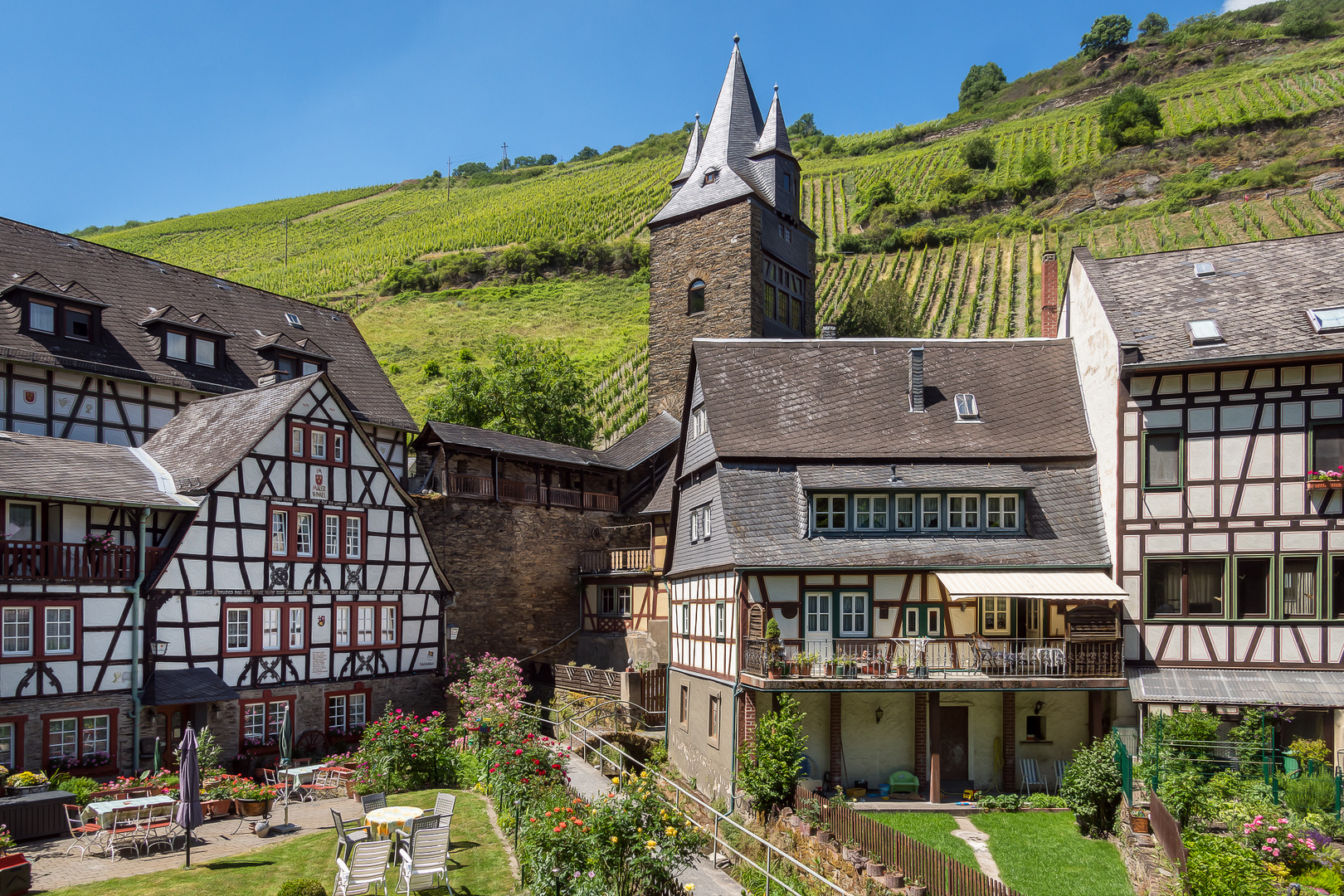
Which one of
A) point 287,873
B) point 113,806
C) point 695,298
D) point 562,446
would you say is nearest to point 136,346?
point 562,446

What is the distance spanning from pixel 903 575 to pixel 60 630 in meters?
17.4

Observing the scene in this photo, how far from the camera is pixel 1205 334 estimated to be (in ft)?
69.3

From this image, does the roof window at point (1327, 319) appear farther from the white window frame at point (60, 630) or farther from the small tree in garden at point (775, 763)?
the white window frame at point (60, 630)

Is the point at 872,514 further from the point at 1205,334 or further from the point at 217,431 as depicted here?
the point at 217,431

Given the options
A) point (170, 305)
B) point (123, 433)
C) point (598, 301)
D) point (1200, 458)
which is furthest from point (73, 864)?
point (598, 301)

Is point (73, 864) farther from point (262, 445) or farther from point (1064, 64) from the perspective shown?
point (1064, 64)

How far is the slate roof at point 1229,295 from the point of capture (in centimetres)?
2077

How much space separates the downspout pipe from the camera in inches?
854

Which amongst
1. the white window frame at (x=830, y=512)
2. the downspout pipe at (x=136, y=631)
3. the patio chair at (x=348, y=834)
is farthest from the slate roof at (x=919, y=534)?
the downspout pipe at (x=136, y=631)

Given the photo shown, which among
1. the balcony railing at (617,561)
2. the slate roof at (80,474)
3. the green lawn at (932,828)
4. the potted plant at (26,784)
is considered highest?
the slate roof at (80,474)

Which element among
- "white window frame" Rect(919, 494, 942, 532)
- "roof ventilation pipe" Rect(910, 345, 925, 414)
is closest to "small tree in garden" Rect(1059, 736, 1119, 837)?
"white window frame" Rect(919, 494, 942, 532)

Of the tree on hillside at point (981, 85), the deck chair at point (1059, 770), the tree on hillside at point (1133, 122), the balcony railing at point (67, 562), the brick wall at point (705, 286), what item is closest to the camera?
the balcony railing at point (67, 562)

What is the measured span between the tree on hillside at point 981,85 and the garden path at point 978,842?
134101mm

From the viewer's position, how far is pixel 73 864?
1521cm
